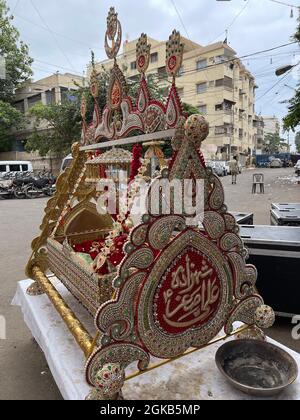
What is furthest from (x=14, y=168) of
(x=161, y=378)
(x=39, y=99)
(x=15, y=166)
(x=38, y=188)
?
(x=161, y=378)

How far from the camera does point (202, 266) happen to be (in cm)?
161

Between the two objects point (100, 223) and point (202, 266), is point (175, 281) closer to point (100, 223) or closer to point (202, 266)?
point (202, 266)

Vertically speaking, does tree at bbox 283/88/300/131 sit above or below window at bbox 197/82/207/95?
below

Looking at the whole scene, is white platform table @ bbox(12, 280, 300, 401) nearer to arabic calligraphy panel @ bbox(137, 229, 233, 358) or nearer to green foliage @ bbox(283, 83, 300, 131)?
arabic calligraphy panel @ bbox(137, 229, 233, 358)

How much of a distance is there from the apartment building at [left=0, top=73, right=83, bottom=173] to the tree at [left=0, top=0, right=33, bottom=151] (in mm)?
900

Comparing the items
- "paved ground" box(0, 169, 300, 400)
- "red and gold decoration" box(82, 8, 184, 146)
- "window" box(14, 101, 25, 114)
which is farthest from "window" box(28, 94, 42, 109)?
"red and gold decoration" box(82, 8, 184, 146)

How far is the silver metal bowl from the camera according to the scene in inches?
61.6

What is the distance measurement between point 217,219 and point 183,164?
0.35m

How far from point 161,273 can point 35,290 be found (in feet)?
5.35

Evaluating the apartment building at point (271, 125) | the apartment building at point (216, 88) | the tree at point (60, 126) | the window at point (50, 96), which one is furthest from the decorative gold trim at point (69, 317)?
the apartment building at point (271, 125)

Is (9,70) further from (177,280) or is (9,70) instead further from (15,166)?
(177,280)

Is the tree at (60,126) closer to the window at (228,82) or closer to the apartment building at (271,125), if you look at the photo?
the window at (228,82)

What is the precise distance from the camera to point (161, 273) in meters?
1.49

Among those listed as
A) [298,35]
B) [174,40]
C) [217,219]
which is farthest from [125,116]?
[298,35]
